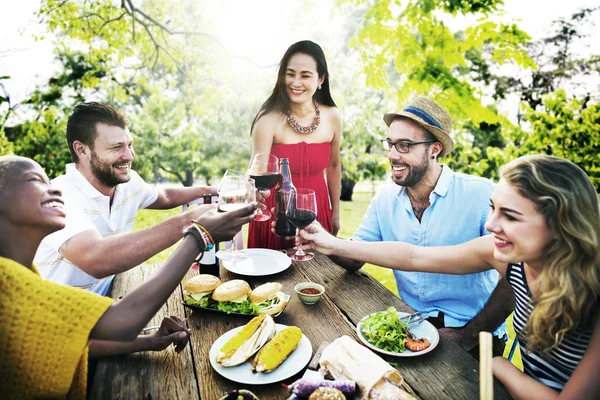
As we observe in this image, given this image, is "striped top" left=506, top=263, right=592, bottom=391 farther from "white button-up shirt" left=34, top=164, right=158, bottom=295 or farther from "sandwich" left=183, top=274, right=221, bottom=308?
"white button-up shirt" left=34, top=164, right=158, bottom=295

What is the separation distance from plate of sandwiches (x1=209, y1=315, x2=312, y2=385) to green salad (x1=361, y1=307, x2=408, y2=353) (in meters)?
0.30

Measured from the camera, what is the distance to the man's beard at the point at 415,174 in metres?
2.73

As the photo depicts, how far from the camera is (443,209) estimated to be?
105 inches

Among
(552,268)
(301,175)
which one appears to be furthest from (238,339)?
(301,175)

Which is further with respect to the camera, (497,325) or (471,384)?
(497,325)

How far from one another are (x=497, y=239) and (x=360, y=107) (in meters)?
12.7

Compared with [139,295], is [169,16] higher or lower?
higher

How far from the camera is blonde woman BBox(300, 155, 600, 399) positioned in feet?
4.65

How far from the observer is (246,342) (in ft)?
5.20

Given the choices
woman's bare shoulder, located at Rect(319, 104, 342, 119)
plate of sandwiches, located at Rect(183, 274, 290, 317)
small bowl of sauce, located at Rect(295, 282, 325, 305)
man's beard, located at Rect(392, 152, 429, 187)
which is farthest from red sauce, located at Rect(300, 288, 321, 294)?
woman's bare shoulder, located at Rect(319, 104, 342, 119)

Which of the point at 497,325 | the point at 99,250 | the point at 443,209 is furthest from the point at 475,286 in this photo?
the point at 99,250

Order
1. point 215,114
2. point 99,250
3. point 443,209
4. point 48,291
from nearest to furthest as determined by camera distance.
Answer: point 48,291, point 99,250, point 443,209, point 215,114

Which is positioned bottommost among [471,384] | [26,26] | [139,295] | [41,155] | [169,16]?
[41,155]

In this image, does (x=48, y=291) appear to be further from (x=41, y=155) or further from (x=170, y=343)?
(x=41, y=155)
